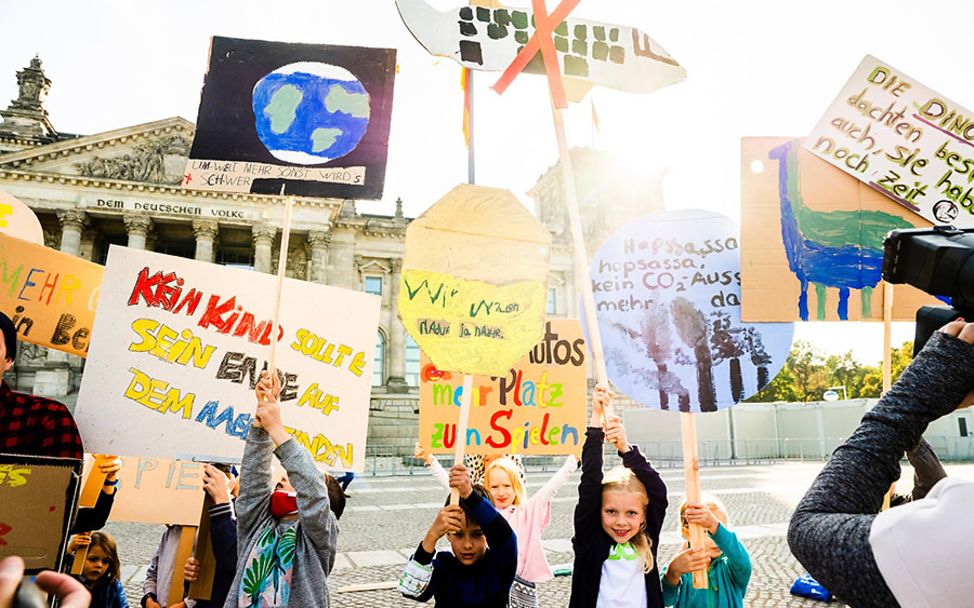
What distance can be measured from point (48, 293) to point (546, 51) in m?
2.39

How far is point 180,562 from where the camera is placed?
9.02 ft

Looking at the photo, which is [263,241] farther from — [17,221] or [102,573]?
[102,573]

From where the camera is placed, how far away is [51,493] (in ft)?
5.24

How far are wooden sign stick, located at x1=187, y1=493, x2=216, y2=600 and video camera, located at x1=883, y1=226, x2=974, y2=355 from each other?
226 cm

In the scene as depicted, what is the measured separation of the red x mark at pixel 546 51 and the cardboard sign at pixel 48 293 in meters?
2.10

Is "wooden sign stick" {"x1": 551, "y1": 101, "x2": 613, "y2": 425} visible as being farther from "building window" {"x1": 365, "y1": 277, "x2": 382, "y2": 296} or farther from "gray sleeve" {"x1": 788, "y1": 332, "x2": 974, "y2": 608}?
"building window" {"x1": 365, "y1": 277, "x2": 382, "y2": 296}

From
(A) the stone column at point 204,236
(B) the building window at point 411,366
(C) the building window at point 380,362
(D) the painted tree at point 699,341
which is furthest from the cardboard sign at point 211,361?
(A) the stone column at point 204,236

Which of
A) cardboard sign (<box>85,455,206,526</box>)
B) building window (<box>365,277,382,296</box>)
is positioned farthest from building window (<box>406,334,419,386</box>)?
cardboard sign (<box>85,455,206,526</box>)

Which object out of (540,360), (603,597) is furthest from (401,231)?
(603,597)

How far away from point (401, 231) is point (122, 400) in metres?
29.7

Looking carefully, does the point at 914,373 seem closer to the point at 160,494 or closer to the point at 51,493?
the point at 51,493

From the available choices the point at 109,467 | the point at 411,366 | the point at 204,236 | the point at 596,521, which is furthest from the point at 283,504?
the point at 204,236

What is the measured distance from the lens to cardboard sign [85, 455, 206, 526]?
290cm

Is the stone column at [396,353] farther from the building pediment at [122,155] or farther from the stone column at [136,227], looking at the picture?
the stone column at [136,227]
